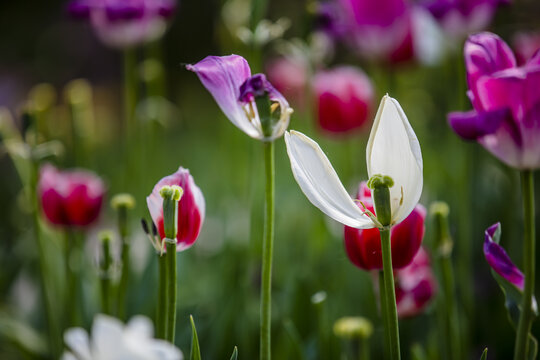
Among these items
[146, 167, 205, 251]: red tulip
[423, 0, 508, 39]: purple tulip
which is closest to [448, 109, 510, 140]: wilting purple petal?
[146, 167, 205, 251]: red tulip

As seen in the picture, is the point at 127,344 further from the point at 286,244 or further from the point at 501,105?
the point at 286,244

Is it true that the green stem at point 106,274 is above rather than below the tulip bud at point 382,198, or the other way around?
below

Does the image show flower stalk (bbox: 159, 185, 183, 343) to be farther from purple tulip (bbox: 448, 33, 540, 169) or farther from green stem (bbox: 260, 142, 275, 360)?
purple tulip (bbox: 448, 33, 540, 169)

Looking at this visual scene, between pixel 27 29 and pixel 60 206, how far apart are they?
4187mm

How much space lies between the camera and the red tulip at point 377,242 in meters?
0.61

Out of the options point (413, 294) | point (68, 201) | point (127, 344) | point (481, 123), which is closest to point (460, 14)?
point (413, 294)

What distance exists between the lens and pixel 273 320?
1.09 metres

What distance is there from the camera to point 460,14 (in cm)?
103

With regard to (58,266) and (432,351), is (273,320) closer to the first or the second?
(432,351)

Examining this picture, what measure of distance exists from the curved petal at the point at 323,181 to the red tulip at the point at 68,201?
0.55 metres

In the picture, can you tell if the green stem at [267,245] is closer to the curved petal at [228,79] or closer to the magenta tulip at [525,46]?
the curved petal at [228,79]

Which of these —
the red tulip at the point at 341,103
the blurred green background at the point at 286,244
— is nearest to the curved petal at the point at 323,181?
the blurred green background at the point at 286,244

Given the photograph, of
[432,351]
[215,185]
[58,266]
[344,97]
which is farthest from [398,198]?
[215,185]

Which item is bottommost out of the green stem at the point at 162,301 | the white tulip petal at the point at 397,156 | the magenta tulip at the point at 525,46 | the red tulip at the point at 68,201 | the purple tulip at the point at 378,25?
the green stem at the point at 162,301
